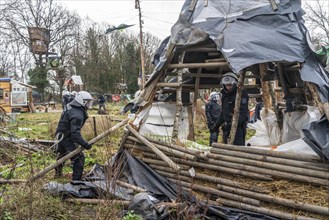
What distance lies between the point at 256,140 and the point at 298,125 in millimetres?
1354

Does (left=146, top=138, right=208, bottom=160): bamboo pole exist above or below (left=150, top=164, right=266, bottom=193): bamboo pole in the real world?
above

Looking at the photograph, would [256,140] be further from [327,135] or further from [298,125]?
[327,135]

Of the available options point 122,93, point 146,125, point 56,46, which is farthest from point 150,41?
point 146,125

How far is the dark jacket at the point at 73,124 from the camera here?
6.45 meters

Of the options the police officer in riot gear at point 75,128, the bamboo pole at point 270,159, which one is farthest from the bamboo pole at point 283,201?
the police officer in riot gear at point 75,128

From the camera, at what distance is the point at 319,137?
471cm

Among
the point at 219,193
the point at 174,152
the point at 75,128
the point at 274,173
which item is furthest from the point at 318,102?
the point at 75,128

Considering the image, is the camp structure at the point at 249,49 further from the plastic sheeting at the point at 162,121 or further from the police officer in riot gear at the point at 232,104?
the police officer in riot gear at the point at 232,104

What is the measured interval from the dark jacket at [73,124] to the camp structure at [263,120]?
0.95 metres

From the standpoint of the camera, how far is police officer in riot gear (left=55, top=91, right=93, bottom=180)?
6.47 metres

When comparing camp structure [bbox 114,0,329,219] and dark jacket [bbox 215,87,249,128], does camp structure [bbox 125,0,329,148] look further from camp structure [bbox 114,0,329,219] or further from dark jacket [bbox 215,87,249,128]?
dark jacket [bbox 215,87,249,128]

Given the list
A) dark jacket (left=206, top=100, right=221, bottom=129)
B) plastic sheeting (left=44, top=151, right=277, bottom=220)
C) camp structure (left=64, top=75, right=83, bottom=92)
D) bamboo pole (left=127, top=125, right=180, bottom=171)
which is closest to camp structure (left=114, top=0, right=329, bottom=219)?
bamboo pole (left=127, top=125, right=180, bottom=171)

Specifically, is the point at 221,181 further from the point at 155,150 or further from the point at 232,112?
the point at 232,112

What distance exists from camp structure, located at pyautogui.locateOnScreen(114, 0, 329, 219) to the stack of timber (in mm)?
13
